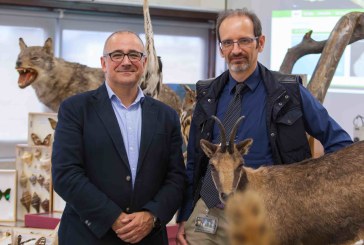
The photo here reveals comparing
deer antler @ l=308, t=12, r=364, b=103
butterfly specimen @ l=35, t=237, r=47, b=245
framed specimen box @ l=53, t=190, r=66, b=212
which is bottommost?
butterfly specimen @ l=35, t=237, r=47, b=245

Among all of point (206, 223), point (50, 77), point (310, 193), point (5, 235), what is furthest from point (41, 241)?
point (310, 193)

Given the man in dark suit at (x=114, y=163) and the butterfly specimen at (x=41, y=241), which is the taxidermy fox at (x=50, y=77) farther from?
the man in dark suit at (x=114, y=163)

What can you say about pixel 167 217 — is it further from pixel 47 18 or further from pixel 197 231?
pixel 47 18

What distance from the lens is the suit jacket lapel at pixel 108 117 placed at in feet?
5.97

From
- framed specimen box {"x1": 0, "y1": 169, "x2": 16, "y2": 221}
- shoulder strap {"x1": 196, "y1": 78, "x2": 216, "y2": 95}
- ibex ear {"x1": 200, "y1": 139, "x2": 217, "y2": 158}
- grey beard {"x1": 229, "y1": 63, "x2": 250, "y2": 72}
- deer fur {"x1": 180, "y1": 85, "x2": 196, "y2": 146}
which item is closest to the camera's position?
ibex ear {"x1": 200, "y1": 139, "x2": 217, "y2": 158}

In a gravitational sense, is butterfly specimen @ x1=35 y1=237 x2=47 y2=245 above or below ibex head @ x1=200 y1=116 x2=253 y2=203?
below

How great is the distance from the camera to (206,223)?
6.02 feet

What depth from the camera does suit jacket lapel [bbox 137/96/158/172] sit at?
1.85 m

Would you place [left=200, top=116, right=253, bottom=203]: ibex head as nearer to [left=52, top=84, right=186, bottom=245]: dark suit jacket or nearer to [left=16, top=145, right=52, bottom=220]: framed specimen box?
[left=52, top=84, right=186, bottom=245]: dark suit jacket

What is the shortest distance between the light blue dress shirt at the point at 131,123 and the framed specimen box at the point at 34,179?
1.24 m

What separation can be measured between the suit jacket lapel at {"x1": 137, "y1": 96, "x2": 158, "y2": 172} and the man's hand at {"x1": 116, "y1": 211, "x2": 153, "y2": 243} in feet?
0.53

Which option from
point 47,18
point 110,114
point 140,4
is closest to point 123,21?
point 140,4

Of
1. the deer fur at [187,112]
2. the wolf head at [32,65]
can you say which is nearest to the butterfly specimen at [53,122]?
the wolf head at [32,65]

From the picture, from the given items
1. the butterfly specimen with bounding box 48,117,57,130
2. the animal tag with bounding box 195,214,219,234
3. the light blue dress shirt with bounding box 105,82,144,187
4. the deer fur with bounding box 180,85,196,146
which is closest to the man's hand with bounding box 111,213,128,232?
the light blue dress shirt with bounding box 105,82,144,187
